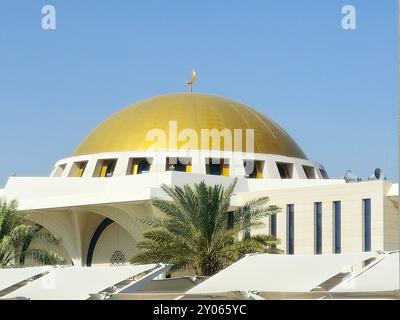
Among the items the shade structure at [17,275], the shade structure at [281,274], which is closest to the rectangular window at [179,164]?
the shade structure at [17,275]

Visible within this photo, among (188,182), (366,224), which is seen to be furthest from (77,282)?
(188,182)

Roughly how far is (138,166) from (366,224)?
1631cm

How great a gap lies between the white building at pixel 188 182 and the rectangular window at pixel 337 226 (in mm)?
37

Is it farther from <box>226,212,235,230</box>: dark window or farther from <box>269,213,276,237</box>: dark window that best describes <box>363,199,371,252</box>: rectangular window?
<box>226,212,235,230</box>: dark window

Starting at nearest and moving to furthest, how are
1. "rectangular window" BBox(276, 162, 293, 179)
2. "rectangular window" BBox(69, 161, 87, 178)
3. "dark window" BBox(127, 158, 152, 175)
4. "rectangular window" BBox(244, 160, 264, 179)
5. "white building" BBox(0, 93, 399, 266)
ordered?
"white building" BBox(0, 93, 399, 266)
"rectangular window" BBox(244, 160, 264, 179)
"dark window" BBox(127, 158, 152, 175)
"rectangular window" BBox(276, 162, 293, 179)
"rectangular window" BBox(69, 161, 87, 178)

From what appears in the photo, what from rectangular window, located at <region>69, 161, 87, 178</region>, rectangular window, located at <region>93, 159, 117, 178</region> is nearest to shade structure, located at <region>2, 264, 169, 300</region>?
rectangular window, located at <region>93, 159, 117, 178</region>

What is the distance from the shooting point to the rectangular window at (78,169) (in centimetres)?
5047

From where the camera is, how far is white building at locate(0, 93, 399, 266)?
3488cm

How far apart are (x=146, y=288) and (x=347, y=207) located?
13260 millimetres

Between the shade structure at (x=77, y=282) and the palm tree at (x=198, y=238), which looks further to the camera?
the palm tree at (x=198, y=238)

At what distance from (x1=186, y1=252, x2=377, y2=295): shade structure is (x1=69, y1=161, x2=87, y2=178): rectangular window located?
3097 centimetres

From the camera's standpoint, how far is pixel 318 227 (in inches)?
1416

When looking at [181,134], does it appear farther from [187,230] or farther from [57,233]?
[187,230]

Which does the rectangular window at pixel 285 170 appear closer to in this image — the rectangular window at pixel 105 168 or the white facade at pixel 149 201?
the white facade at pixel 149 201
